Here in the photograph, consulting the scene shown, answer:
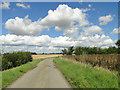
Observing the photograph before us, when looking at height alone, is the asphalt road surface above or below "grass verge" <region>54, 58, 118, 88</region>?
below

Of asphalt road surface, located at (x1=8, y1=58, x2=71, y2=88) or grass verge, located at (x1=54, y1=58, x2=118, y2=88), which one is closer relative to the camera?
grass verge, located at (x1=54, y1=58, x2=118, y2=88)

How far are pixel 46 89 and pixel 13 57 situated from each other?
1318cm

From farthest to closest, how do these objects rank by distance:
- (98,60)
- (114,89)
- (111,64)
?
1. (98,60)
2. (111,64)
3. (114,89)

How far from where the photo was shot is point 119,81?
6.22m

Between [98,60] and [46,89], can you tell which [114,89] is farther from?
[98,60]

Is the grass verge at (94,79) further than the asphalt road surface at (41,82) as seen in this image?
No

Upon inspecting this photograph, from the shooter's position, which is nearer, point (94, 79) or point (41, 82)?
point (94, 79)

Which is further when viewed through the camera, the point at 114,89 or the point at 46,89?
the point at 46,89

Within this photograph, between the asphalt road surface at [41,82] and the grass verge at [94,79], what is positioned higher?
the grass verge at [94,79]

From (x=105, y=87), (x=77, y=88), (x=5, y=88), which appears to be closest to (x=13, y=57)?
(x=5, y=88)

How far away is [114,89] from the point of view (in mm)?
5430

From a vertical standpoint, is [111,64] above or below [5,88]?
above

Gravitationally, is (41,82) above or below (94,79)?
below

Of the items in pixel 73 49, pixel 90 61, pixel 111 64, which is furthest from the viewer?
pixel 73 49
